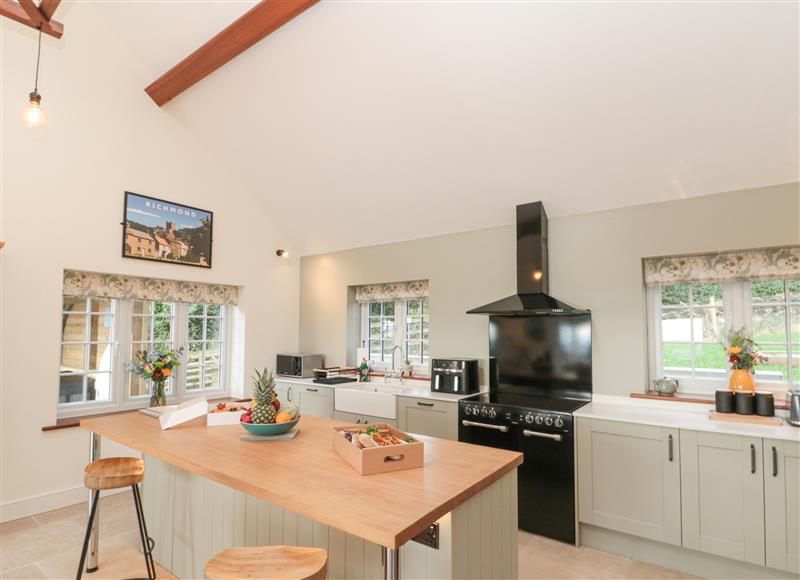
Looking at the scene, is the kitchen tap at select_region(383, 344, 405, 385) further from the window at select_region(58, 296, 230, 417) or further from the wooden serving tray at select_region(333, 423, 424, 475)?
the wooden serving tray at select_region(333, 423, 424, 475)

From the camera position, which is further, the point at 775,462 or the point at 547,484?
the point at 547,484

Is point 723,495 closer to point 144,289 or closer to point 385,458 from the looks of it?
point 385,458

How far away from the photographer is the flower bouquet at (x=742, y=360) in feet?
9.43

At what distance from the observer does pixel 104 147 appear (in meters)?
3.97

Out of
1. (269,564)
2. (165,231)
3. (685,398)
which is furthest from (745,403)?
(165,231)

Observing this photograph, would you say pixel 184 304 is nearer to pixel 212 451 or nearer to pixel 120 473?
pixel 120 473

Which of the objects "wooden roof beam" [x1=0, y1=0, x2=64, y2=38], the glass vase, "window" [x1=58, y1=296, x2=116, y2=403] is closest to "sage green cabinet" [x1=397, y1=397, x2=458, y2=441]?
the glass vase

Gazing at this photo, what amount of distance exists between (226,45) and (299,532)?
3.47m

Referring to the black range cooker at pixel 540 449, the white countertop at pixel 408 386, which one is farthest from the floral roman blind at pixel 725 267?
the white countertop at pixel 408 386

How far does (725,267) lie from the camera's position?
314cm

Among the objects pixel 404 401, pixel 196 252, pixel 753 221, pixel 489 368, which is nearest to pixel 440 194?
pixel 489 368

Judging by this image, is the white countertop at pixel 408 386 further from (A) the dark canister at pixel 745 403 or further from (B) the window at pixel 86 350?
(A) the dark canister at pixel 745 403

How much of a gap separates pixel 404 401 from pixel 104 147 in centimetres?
351

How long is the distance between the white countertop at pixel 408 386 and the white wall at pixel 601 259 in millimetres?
406
